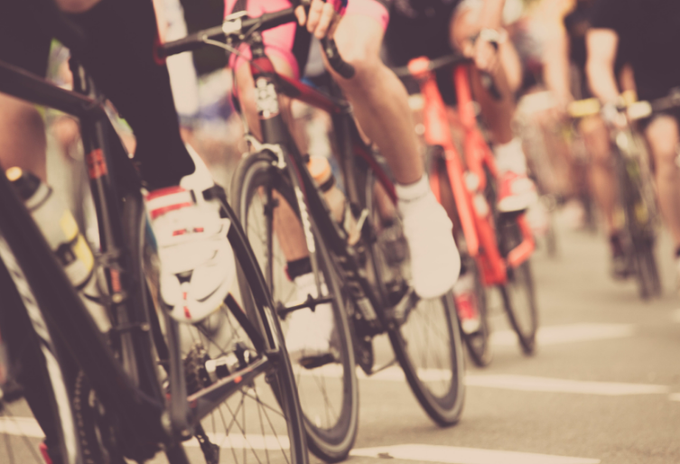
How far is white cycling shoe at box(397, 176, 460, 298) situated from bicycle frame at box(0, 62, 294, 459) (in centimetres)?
134

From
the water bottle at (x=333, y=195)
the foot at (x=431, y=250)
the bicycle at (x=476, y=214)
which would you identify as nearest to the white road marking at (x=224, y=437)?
the water bottle at (x=333, y=195)

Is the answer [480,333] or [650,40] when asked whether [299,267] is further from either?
[650,40]

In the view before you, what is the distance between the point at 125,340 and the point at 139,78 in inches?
21.2

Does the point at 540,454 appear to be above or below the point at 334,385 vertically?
below

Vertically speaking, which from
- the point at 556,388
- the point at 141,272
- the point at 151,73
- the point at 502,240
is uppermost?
the point at 151,73

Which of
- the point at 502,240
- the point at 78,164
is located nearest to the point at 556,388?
the point at 502,240

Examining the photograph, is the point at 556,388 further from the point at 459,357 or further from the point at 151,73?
the point at 151,73

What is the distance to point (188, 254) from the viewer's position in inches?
74.4

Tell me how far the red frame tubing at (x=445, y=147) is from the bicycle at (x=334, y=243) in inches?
37.3

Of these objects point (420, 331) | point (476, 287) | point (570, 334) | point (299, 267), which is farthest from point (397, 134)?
point (570, 334)

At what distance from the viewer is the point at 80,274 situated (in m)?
1.71

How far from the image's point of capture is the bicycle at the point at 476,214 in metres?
4.57

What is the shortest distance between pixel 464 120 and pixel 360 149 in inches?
60.9

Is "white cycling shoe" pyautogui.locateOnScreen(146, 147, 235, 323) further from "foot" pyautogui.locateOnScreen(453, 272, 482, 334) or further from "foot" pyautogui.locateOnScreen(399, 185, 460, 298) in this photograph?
"foot" pyautogui.locateOnScreen(453, 272, 482, 334)
